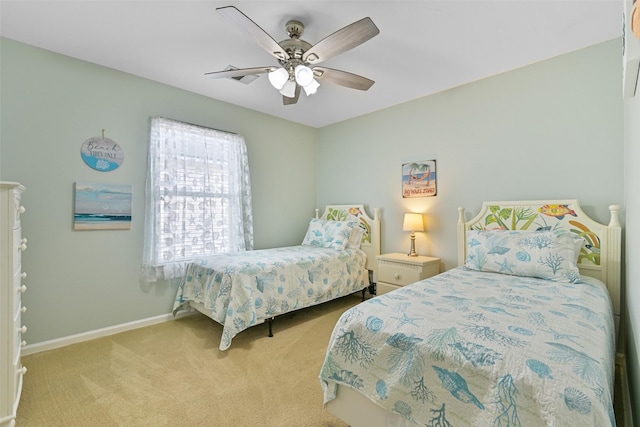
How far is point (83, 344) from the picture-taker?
2.54 metres

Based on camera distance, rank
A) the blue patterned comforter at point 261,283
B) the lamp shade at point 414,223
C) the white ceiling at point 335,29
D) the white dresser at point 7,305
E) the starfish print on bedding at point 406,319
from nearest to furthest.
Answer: the starfish print on bedding at point 406,319 → the white dresser at point 7,305 → the white ceiling at point 335,29 → the blue patterned comforter at point 261,283 → the lamp shade at point 414,223

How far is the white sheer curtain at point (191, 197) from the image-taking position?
9.74 feet

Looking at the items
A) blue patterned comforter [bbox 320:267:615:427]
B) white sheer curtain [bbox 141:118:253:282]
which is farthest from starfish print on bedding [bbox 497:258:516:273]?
white sheer curtain [bbox 141:118:253:282]

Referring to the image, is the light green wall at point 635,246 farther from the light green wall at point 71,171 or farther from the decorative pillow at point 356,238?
the light green wall at point 71,171

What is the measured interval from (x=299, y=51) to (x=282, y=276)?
75.2 inches

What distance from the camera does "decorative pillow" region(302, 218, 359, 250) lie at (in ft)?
11.9

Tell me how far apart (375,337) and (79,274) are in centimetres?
271

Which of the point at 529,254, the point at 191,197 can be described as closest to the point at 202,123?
the point at 191,197

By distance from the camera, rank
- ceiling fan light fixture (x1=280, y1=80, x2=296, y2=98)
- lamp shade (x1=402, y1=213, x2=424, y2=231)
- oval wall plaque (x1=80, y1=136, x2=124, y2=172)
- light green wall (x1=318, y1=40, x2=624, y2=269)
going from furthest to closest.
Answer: lamp shade (x1=402, y1=213, x2=424, y2=231)
oval wall plaque (x1=80, y1=136, x2=124, y2=172)
light green wall (x1=318, y1=40, x2=624, y2=269)
ceiling fan light fixture (x1=280, y1=80, x2=296, y2=98)

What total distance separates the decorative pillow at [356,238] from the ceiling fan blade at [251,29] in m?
2.34

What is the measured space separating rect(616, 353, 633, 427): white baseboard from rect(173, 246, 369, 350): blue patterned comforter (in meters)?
2.25

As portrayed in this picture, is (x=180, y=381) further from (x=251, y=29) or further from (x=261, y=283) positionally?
(x=251, y=29)

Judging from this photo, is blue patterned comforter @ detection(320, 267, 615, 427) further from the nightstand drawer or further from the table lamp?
the table lamp

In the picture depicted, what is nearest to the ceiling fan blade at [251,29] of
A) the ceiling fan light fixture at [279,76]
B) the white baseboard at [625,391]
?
the ceiling fan light fixture at [279,76]
